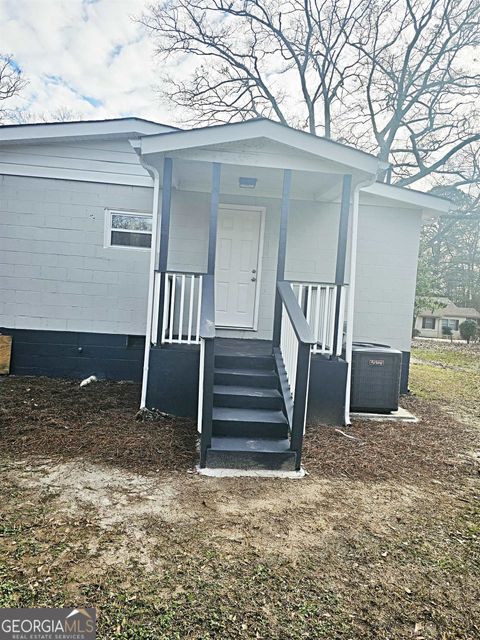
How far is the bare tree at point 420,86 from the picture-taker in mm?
14172

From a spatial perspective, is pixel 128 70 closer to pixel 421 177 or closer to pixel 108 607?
pixel 421 177

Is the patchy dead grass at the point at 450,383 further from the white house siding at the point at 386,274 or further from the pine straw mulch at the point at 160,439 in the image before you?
the white house siding at the point at 386,274

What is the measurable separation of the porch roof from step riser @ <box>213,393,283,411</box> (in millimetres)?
2553

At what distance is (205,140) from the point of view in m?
4.45

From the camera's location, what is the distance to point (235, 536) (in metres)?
2.43

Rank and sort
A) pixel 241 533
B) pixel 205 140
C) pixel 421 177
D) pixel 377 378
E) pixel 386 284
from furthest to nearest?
pixel 421 177
pixel 386 284
pixel 377 378
pixel 205 140
pixel 241 533

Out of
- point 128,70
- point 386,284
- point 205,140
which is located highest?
point 128,70

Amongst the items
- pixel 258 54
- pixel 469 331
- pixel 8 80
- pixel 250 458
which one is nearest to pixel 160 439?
pixel 250 458

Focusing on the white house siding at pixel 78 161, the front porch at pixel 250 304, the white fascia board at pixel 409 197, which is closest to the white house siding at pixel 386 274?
the white fascia board at pixel 409 197

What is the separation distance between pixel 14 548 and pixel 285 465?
1965mm

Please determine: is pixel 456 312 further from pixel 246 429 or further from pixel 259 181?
pixel 246 429

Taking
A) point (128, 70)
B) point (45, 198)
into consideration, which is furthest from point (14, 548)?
point (128, 70)

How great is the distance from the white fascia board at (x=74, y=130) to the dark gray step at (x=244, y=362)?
3.31 meters

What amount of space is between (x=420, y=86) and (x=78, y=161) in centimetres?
1391
